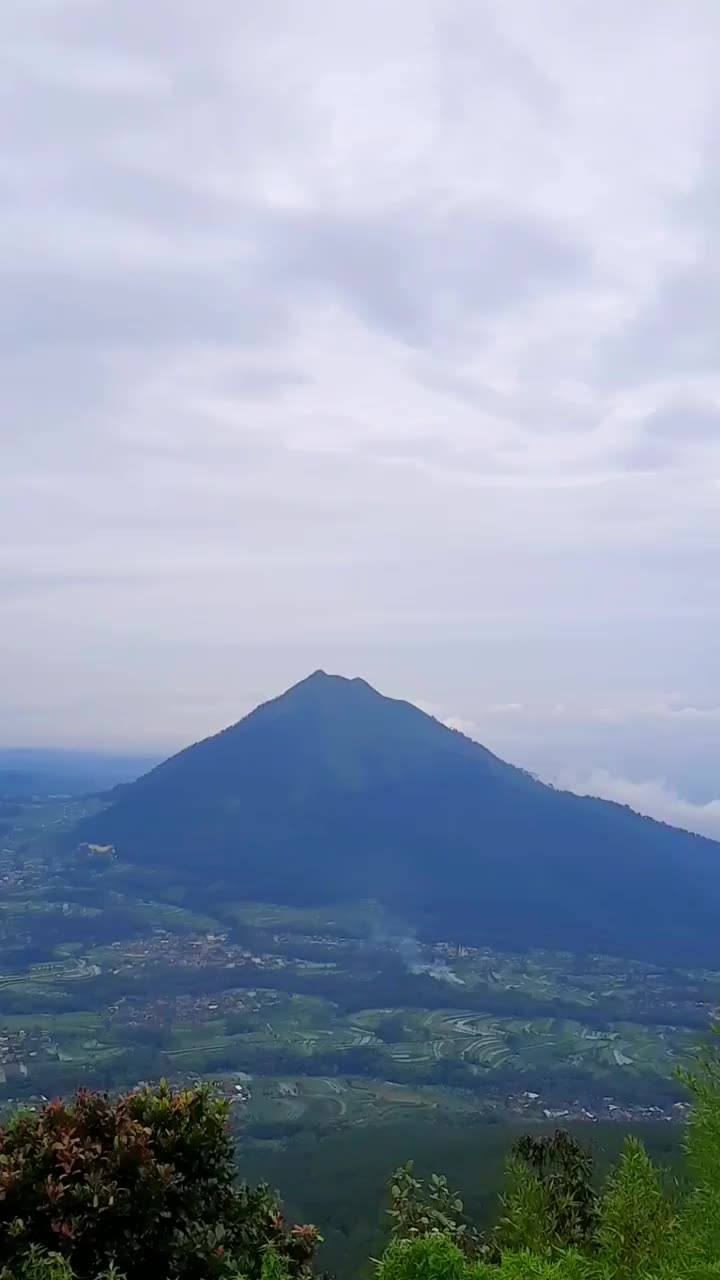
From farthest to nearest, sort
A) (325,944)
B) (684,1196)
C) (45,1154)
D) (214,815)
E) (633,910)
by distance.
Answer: (214,815), (633,910), (325,944), (684,1196), (45,1154)

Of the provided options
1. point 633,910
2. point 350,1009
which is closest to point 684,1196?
point 350,1009

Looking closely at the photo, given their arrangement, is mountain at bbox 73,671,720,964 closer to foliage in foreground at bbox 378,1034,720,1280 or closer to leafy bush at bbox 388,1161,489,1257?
foliage in foreground at bbox 378,1034,720,1280

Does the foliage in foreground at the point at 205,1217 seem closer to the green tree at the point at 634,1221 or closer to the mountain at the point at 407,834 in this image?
the green tree at the point at 634,1221

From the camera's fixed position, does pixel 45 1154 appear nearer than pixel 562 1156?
Yes

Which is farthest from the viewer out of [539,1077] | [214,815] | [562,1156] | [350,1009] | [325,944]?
[214,815]

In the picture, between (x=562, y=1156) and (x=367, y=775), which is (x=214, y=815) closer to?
(x=367, y=775)

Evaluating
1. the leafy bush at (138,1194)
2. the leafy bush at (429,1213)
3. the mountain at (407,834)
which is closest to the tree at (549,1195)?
the leafy bush at (429,1213)

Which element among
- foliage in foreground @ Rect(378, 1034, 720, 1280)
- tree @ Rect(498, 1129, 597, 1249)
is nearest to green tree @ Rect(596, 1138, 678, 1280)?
foliage in foreground @ Rect(378, 1034, 720, 1280)

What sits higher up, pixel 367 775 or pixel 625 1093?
pixel 367 775
